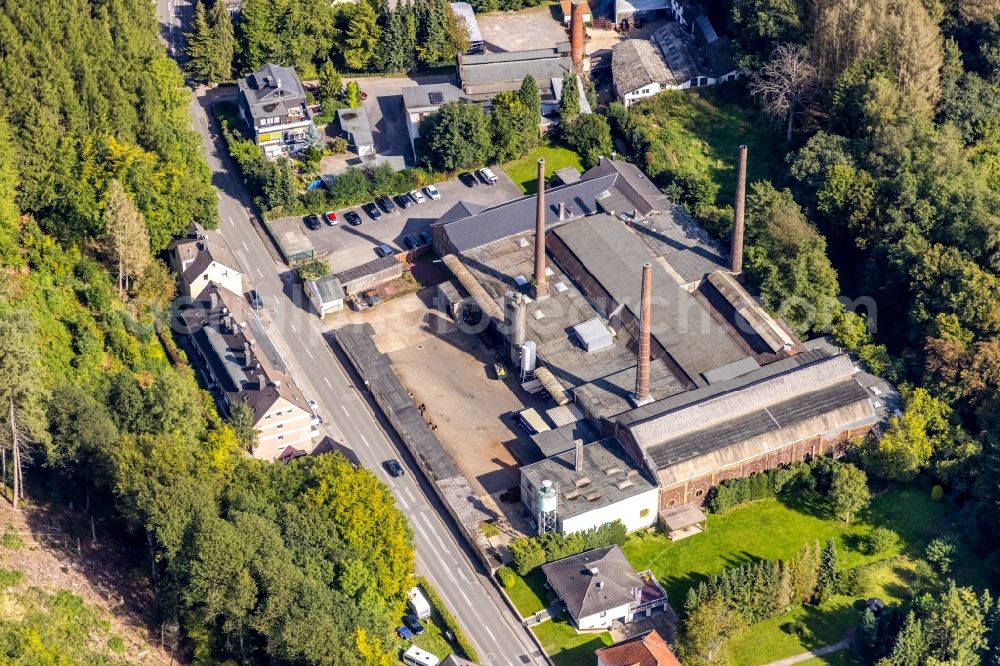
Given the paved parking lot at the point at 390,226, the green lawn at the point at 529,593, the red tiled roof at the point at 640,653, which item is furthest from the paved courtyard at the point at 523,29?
the red tiled roof at the point at 640,653

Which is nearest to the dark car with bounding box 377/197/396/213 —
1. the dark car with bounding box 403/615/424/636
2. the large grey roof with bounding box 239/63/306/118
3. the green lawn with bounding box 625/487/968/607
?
the large grey roof with bounding box 239/63/306/118

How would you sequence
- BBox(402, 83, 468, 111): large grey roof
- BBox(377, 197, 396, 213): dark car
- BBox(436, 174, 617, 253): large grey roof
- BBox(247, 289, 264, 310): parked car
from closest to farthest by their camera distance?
BBox(247, 289, 264, 310): parked car
BBox(436, 174, 617, 253): large grey roof
BBox(377, 197, 396, 213): dark car
BBox(402, 83, 468, 111): large grey roof

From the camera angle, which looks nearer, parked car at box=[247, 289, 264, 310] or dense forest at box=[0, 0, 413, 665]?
dense forest at box=[0, 0, 413, 665]

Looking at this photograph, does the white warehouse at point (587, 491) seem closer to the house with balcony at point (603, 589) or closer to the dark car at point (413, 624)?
the house with balcony at point (603, 589)

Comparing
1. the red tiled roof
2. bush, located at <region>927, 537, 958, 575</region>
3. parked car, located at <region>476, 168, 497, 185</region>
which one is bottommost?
bush, located at <region>927, 537, 958, 575</region>

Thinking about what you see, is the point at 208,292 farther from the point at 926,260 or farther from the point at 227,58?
the point at 926,260

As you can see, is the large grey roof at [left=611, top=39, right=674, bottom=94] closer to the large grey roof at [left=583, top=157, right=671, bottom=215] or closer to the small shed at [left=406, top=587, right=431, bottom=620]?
the large grey roof at [left=583, top=157, right=671, bottom=215]
